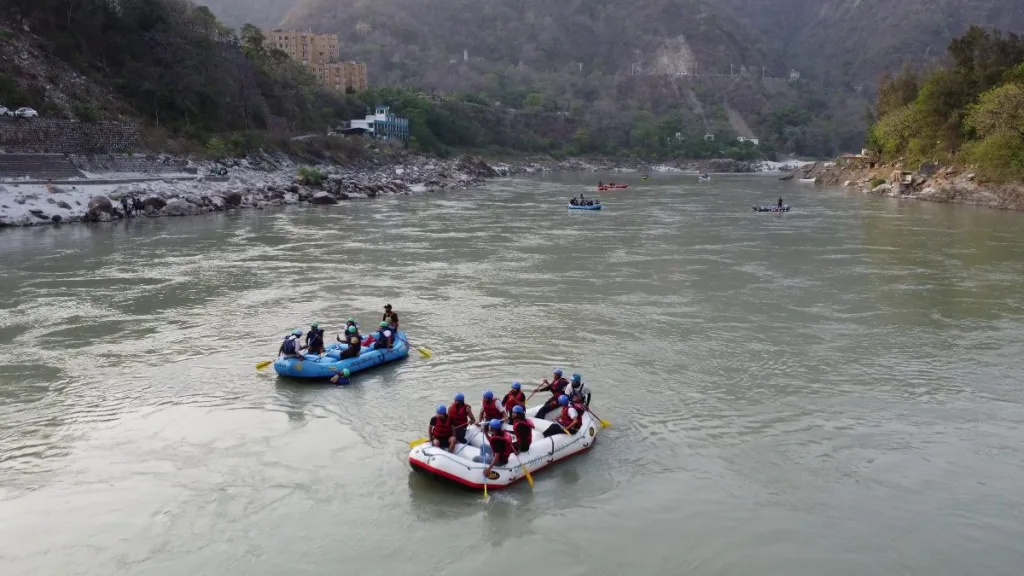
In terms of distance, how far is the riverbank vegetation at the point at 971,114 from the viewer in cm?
4691

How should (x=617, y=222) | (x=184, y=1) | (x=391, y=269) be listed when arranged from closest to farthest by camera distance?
(x=391, y=269)
(x=617, y=222)
(x=184, y=1)

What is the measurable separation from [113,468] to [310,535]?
12.5 feet

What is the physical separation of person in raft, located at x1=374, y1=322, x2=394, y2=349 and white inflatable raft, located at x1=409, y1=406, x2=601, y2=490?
5.03 m

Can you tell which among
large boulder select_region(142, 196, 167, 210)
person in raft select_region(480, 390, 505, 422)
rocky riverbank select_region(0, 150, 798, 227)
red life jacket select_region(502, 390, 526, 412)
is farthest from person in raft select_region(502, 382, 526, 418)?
large boulder select_region(142, 196, 167, 210)

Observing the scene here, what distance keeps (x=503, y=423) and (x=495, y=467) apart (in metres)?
1.21

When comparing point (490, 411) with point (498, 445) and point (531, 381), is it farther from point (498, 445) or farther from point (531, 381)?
point (531, 381)

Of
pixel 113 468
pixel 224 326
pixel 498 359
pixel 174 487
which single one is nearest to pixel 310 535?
pixel 174 487

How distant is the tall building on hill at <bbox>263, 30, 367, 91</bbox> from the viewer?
13050cm

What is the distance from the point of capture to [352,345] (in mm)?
A: 15492

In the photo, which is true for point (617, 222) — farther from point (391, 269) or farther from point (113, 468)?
point (113, 468)

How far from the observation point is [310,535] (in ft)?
31.9

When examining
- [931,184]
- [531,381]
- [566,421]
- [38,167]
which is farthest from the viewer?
[931,184]

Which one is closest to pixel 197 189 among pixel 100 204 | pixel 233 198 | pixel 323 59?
pixel 233 198

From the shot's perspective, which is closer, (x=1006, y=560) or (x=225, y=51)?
(x=1006, y=560)
